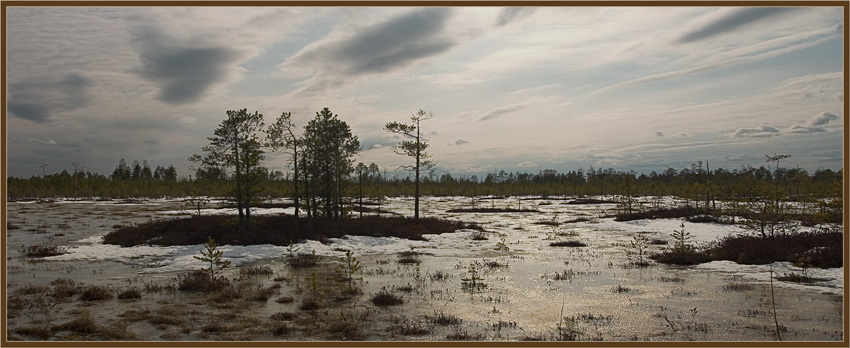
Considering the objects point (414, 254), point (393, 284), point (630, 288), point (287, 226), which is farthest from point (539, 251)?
point (287, 226)

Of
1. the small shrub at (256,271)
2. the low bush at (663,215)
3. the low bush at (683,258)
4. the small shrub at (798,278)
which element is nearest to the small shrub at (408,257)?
the small shrub at (256,271)

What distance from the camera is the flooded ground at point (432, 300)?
9.30 m

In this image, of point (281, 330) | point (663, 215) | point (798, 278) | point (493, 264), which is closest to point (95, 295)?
point (281, 330)

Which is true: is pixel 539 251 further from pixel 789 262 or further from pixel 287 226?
pixel 287 226

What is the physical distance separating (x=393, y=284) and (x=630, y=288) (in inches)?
289

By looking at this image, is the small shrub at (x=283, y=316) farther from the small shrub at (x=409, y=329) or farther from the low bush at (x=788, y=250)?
the low bush at (x=788, y=250)

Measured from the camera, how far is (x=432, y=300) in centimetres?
1237

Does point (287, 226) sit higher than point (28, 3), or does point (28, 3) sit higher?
point (28, 3)

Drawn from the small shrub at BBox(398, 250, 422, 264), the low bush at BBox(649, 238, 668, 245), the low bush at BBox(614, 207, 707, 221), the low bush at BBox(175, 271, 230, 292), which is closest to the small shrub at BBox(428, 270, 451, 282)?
the small shrub at BBox(398, 250, 422, 264)

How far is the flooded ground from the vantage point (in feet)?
30.5

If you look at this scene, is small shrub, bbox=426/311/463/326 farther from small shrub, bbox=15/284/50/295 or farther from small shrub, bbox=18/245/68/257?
small shrub, bbox=18/245/68/257

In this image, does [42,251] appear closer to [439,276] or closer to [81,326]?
[81,326]

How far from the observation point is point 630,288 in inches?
546

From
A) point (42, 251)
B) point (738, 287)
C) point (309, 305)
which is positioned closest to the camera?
Result: point (309, 305)
